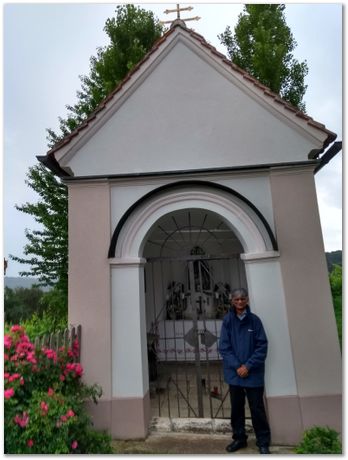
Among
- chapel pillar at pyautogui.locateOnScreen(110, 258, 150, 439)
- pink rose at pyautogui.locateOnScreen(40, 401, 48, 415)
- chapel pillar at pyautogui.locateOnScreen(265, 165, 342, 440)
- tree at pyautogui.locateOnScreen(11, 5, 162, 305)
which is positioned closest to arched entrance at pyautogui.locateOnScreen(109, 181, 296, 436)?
chapel pillar at pyautogui.locateOnScreen(110, 258, 150, 439)

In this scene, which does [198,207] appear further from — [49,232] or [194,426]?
[49,232]

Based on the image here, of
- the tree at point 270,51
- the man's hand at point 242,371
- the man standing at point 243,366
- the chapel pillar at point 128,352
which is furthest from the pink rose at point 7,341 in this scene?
the tree at point 270,51

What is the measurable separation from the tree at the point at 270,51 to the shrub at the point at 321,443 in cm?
872

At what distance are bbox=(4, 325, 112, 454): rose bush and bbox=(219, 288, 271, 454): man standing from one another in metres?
1.61

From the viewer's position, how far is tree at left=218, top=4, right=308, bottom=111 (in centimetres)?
854

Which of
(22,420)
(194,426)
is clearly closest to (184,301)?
(194,426)

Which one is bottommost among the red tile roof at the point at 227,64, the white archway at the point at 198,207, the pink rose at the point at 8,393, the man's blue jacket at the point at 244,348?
the pink rose at the point at 8,393

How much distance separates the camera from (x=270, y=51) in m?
8.57

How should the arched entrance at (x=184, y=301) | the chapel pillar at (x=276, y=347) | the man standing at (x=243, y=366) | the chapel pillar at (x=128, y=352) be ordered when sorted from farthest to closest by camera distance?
the arched entrance at (x=184, y=301) < the chapel pillar at (x=128, y=352) < the chapel pillar at (x=276, y=347) < the man standing at (x=243, y=366)

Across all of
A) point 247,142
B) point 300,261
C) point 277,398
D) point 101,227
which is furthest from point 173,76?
point 277,398

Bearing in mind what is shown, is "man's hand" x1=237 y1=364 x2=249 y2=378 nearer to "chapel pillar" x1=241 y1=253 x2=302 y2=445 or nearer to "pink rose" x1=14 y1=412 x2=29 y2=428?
"chapel pillar" x1=241 y1=253 x2=302 y2=445

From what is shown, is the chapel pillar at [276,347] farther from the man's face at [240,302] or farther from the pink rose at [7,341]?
the pink rose at [7,341]

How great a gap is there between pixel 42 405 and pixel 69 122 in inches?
373

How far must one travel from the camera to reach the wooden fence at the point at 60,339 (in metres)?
3.68
